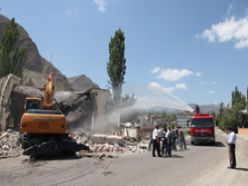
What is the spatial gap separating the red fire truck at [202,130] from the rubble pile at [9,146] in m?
15.9

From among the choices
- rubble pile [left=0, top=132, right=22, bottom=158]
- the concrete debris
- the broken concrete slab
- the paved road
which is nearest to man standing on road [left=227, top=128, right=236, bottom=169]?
the paved road

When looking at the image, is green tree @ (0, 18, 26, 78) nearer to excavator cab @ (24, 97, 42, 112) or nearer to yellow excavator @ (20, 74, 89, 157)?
excavator cab @ (24, 97, 42, 112)

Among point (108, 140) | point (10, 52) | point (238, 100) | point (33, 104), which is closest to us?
point (33, 104)

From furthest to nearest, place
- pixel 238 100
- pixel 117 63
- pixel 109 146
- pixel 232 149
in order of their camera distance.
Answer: pixel 238 100, pixel 117 63, pixel 109 146, pixel 232 149

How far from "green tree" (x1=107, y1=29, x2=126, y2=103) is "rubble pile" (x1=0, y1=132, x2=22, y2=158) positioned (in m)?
29.6

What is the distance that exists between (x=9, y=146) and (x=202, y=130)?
17336 millimetres

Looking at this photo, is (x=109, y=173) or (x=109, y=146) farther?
(x=109, y=146)

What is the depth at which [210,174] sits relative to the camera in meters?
14.1

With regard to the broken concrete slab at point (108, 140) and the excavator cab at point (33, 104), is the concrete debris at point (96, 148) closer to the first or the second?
the broken concrete slab at point (108, 140)

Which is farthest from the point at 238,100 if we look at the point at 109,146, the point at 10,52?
the point at 109,146

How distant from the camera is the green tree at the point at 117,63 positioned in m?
53.9

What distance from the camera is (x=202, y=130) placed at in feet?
107

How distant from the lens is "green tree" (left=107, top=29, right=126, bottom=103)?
177 ft

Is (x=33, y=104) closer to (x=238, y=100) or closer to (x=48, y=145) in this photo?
(x=48, y=145)
